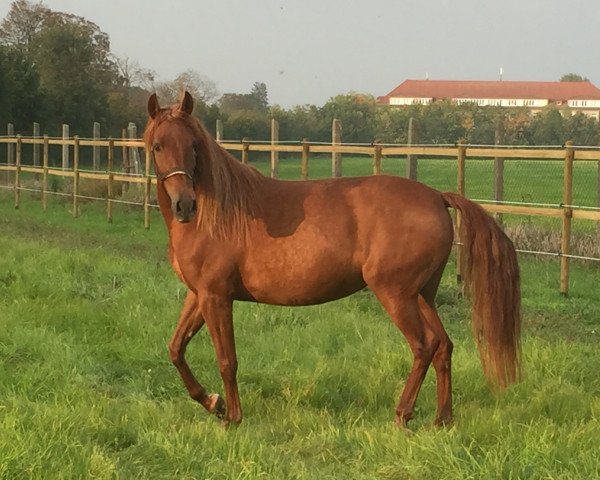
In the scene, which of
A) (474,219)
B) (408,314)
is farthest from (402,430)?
(474,219)

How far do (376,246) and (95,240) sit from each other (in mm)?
10039

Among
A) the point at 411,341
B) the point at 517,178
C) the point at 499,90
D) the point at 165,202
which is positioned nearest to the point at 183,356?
the point at 165,202

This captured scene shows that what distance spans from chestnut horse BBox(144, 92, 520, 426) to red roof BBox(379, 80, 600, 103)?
96024 mm

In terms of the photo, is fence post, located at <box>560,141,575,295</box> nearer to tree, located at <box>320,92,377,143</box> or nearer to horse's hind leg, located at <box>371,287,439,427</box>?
horse's hind leg, located at <box>371,287,439,427</box>

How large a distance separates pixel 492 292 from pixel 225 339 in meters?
1.63

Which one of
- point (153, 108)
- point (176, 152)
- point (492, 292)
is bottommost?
point (492, 292)

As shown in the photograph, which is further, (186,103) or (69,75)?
(69,75)

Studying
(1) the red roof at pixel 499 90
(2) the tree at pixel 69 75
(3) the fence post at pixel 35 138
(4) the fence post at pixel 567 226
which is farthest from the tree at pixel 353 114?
(1) the red roof at pixel 499 90

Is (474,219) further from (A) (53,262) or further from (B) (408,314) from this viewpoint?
(A) (53,262)

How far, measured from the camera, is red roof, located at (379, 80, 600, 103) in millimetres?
100438

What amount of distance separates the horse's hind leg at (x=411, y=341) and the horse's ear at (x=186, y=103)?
152 cm

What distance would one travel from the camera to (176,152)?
4203 mm

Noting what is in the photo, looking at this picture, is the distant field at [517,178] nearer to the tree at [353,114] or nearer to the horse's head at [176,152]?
the tree at [353,114]

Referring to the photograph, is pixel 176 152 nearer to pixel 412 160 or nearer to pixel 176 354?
pixel 176 354
